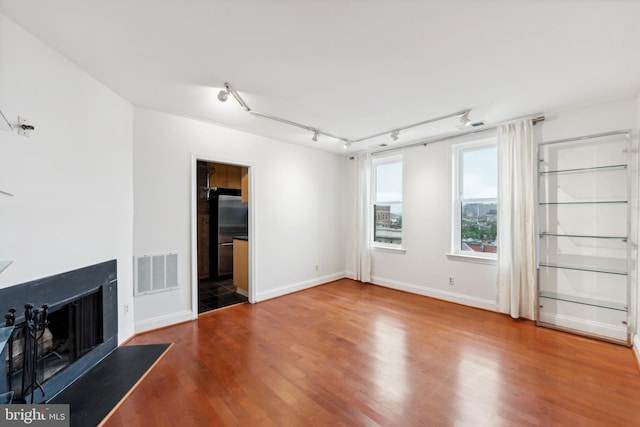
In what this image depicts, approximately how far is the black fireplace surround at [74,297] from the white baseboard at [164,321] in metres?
0.36

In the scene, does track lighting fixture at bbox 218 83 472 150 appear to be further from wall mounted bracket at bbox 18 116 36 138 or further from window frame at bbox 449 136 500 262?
wall mounted bracket at bbox 18 116 36 138

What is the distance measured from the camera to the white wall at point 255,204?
9.85ft

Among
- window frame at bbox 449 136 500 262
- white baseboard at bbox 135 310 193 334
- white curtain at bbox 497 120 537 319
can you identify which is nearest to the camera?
white baseboard at bbox 135 310 193 334

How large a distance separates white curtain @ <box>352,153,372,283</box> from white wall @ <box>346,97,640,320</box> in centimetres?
20

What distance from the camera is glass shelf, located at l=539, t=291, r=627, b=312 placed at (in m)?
2.75

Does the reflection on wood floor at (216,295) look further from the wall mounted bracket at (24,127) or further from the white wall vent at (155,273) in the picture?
the wall mounted bracket at (24,127)


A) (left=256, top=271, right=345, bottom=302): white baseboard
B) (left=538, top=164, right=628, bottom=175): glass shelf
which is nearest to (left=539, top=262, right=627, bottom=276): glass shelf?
(left=538, top=164, right=628, bottom=175): glass shelf

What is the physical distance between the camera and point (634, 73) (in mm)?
2213

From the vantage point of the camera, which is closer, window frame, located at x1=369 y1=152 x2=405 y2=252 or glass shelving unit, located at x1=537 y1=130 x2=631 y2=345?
glass shelving unit, located at x1=537 y1=130 x2=631 y2=345

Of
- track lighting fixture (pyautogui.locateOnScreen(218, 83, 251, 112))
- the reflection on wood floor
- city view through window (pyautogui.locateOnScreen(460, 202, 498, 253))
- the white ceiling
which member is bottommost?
the reflection on wood floor

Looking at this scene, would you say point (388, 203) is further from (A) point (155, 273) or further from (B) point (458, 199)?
(A) point (155, 273)

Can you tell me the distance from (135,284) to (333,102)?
3.09 m

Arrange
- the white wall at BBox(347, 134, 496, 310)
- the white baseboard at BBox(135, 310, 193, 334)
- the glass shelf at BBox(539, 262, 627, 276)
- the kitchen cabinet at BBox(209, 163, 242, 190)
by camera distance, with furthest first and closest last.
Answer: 1. the kitchen cabinet at BBox(209, 163, 242, 190)
2. the white wall at BBox(347, 134, 496, 310)
3. the white baseboard at BBox(135, 310, 193, 334)
4. the glass shelf at BBox(539, 262, 627, 276)

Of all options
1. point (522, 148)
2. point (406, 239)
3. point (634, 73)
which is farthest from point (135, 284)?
point (634, 73)
